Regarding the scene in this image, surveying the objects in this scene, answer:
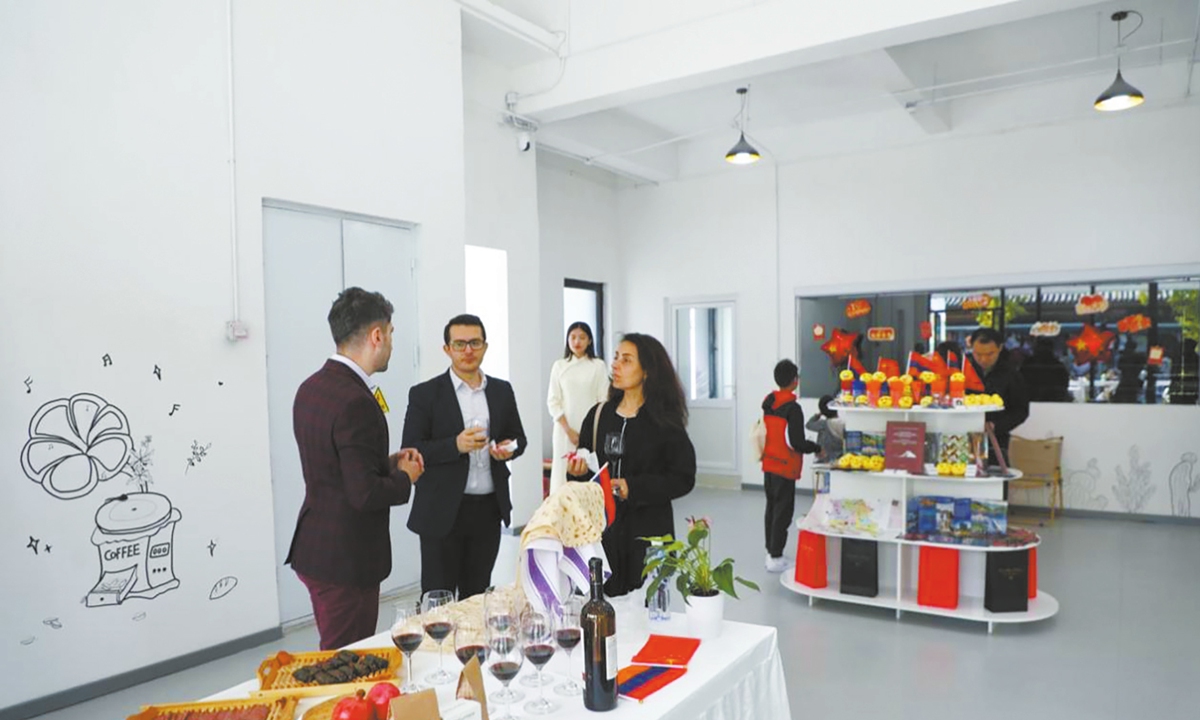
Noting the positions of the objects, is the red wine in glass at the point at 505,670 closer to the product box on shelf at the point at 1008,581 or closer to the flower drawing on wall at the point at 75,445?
the flower drawing on wall at the point at 75,445

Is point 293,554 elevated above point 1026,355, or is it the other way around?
point 1026,355

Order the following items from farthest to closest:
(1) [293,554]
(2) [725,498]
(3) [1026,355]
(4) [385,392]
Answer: (2) [725,498] → (3) [1026,355] → (4) [385,392] → (1) [293,554]

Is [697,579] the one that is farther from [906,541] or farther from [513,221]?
[513,221]

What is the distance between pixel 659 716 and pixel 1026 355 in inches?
284

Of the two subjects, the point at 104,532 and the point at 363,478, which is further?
the point at 104,532

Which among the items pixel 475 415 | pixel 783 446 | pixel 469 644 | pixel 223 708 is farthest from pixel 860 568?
pixel 223 708

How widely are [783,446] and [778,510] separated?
52cm

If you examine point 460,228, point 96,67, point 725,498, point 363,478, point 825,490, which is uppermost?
point 96,67

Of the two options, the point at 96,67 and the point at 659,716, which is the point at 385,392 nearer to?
the point at 96,67

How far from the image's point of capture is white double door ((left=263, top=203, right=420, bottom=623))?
4.48 meters

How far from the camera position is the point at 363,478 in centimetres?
246

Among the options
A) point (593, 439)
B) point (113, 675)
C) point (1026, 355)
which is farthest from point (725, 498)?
point (113, 675)

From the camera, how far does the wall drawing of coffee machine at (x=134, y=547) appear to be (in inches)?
144

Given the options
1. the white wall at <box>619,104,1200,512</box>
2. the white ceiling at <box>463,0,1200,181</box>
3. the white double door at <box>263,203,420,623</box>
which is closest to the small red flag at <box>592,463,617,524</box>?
the white double door at <box>263,203,420,623</box>
